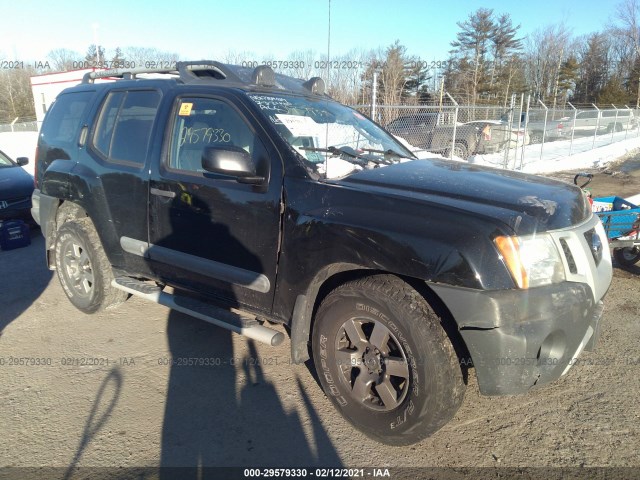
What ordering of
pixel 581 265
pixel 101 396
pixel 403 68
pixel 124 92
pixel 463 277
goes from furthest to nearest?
1. pixel 403 68
2. pixel 124 92
3. pixel 101 396
4. pixel 581 265
5. pixel 463 277

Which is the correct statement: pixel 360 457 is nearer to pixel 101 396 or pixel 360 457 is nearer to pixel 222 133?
pixel 101 396

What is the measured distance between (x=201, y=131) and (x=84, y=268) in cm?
193

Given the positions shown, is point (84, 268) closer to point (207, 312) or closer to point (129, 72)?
point (207, 312)

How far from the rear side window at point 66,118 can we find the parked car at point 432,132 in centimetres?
964

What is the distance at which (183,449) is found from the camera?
2639mm

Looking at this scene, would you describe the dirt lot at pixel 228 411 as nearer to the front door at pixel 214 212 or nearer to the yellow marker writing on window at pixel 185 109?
the front door at pixel 214 212

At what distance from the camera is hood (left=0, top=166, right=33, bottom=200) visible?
7.38 m

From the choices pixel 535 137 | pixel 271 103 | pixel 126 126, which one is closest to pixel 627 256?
pixel 271 103

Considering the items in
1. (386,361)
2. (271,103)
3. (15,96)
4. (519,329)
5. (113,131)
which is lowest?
(386,361)

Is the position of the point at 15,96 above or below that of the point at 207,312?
above

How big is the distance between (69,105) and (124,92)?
3.14 feet

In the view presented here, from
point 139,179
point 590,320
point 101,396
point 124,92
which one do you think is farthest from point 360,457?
point 124,92

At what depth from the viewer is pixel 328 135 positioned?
3.49 metres

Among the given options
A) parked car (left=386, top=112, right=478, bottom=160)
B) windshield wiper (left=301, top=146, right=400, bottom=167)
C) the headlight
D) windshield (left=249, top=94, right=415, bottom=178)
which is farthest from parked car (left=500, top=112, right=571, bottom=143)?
the headlight
